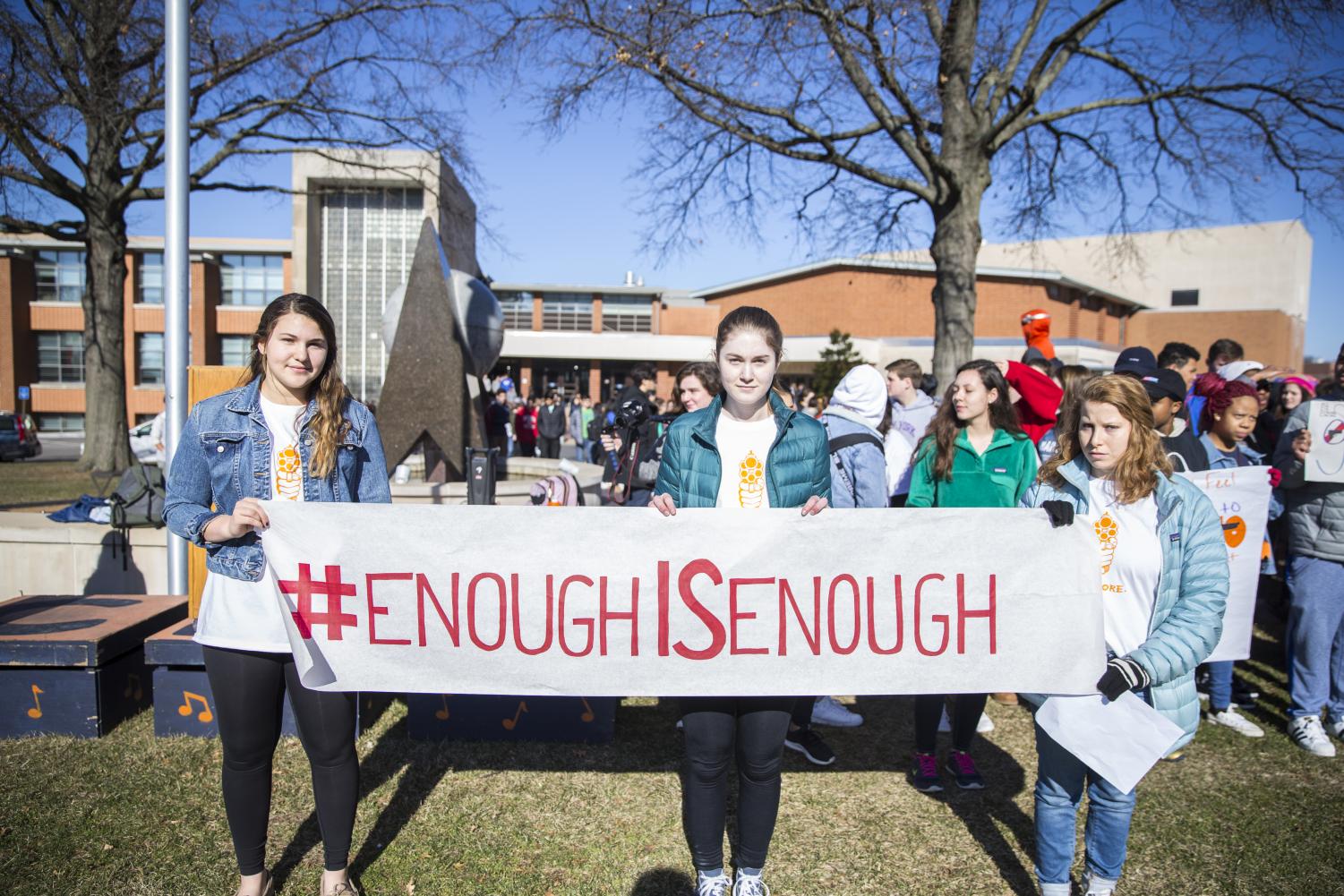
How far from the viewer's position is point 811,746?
398 cm

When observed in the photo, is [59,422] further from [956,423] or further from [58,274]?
[956,423]

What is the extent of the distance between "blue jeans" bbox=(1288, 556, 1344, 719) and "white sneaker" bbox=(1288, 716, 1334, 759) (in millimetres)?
42

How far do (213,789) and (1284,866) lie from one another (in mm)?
4371

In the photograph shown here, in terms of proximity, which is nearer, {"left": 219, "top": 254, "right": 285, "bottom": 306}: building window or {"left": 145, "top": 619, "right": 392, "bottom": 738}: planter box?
{"left": 145, "top": 619, "right": 392, "bottom": 738}: planter box

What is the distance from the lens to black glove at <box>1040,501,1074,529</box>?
2.49m

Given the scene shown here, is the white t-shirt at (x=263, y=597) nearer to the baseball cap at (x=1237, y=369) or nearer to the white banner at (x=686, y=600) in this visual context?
the white banner at (x=686, y=600)

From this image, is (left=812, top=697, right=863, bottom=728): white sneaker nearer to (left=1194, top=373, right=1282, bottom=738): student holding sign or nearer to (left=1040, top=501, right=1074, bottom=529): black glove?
(left=1194, top=373, right=1282, bottom=738): student holding sign

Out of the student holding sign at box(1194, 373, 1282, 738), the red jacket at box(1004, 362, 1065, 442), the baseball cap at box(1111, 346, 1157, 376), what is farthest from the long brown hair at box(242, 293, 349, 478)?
the student holding sign at box(1194, 373, 1282, 738)

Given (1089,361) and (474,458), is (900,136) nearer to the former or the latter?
(474,458)

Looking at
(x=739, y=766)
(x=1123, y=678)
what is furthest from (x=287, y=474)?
(x=1123, y=678)

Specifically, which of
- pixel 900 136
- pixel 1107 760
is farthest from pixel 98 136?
pixel 1107 760

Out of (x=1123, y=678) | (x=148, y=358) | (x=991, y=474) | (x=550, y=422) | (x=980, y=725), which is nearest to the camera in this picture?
(x=1123, y=678)

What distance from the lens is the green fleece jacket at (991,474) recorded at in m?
3.55

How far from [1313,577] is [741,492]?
11.6 ft
